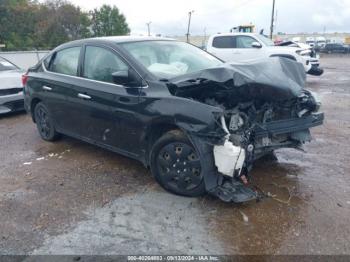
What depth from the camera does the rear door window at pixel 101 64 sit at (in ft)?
14.6

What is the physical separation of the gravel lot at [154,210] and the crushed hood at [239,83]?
113 centimetres

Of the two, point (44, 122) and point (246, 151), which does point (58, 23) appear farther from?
point (246, 151)

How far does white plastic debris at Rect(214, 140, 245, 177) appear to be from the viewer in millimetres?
3430

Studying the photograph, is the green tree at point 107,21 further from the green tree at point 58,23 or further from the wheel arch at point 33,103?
the wheel arch at point 33,103

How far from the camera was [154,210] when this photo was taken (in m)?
3.71

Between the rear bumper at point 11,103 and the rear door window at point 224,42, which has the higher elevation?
the rear door window at point 224,42

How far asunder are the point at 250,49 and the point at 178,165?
1045 cm

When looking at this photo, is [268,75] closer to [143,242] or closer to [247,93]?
[247,93]

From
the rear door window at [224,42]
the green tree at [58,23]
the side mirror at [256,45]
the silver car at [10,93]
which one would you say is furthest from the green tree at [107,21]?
the silver car at [10,93]

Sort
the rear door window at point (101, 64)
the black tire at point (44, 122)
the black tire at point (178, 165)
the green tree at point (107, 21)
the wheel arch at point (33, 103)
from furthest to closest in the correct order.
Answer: the green tree at point (107, 21), the wheel arch at point (33, 103), the black tire at point (44, 122), the rear door window at point (101, 64), the black tire at point (178, 165)

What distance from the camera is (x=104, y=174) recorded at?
4664 mm

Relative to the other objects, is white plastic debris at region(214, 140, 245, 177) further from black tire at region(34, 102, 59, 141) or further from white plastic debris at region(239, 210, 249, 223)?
black tire at region(34, 102, 59, 141)

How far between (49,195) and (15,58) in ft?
46.2

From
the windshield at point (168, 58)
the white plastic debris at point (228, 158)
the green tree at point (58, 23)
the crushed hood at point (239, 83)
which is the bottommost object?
the white plastic debris at point (228, 158)
